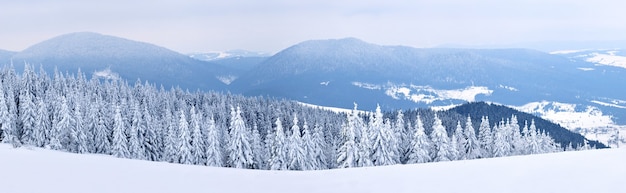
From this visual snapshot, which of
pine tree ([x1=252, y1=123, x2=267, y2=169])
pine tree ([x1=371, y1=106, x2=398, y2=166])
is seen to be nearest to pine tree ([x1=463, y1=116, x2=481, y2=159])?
pine tree ([x1=371, y1=106, x2=398, y2=166])

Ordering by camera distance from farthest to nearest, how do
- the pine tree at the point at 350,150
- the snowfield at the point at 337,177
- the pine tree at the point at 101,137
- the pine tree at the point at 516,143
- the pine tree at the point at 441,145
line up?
1. the pine tree at the point at 516,143
2. the pine tree at the point at 101,137
3. the pine tree at the point at 441,145
4. the pine tree at the point at 350,150
5. the snowfield at the point at 337,177

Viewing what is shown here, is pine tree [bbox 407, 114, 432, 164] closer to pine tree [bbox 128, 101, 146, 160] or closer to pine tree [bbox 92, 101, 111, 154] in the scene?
pine tree [bbox 128, 101, 146, 160]

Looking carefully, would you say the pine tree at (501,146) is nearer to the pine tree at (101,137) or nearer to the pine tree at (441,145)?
the pine tree at (441,145)

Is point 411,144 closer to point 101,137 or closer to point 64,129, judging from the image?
point 101,137

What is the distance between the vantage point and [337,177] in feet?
72.6

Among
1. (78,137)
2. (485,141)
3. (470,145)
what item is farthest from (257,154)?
(485,141)

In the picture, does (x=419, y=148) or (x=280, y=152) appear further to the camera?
(x=280, y=152)

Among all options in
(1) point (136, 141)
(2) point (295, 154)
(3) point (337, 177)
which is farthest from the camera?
(1) point (136, 141)

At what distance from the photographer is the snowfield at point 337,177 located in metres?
17.9

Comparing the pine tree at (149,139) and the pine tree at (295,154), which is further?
the pine tree at (149,139)

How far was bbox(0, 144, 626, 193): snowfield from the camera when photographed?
1792 cm

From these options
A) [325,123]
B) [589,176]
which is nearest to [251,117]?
[325,123]

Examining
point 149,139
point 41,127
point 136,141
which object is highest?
point 41,127

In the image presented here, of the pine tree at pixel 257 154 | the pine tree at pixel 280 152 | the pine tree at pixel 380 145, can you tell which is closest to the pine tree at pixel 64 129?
the pine tree at pixel 257 154
